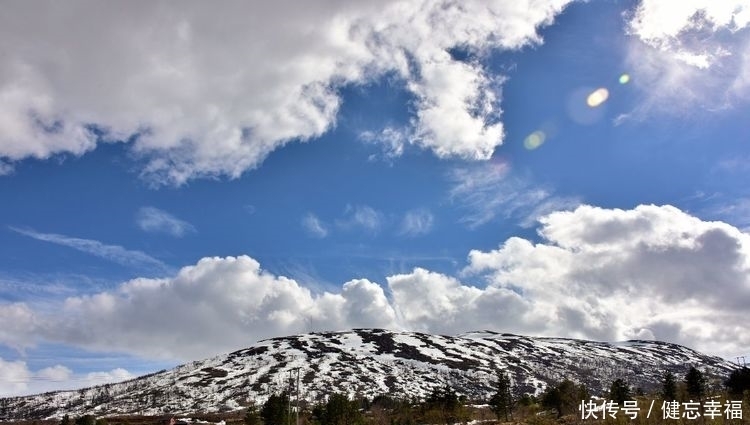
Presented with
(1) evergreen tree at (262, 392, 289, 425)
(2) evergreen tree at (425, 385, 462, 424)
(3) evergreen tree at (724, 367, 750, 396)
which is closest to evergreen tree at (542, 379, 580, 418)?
(2) evergreen tree at (425, 385, 462, 424)

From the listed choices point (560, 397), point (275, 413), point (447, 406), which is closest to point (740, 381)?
point (560, 397)

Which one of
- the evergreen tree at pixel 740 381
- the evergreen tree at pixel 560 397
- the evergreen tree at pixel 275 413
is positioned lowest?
the evergreen tree at pixel 275 413

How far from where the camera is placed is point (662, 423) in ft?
83.5

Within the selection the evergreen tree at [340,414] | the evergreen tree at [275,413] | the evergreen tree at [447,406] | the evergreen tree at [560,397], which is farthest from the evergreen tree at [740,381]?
the evergreen tree at [275,413]

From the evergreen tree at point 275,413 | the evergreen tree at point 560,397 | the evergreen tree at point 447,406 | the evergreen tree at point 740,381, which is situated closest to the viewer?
the evergreen tree at point 740,381

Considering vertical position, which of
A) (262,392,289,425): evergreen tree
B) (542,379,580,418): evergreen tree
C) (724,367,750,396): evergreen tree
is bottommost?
(262,392,289,425): evergreen tree

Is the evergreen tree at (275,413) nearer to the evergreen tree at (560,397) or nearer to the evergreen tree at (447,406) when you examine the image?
the evergreen tree at (447,406)

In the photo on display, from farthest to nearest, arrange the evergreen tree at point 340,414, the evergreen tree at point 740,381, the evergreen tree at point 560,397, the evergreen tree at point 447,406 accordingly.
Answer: the evergreen tree at point 340,414
the evergreen tree at point 447,406
the evergreen tree at point 560,397
the evergreen tree at point 740,381

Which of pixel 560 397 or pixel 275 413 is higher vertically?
pixel 560 397

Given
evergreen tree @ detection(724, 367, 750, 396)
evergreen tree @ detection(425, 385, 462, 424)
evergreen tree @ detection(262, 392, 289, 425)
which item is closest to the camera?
evergreen tree @ detection(724, 367, 750, 396)

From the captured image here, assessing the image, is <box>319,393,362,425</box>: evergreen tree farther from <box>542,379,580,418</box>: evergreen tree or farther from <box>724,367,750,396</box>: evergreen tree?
<box>724,367,750,396</box>: evergreen tree

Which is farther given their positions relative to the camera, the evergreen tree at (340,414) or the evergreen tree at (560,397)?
the evergreen tree at (340,414)

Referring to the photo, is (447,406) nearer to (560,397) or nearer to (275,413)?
(560,397)

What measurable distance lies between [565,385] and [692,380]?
792 inches
